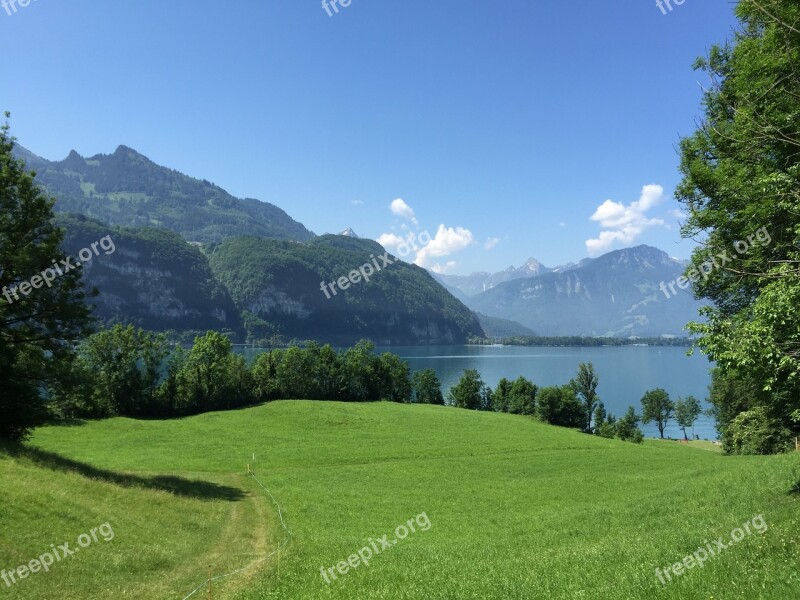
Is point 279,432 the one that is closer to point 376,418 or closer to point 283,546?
point 376,418

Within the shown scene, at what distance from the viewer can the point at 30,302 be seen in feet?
88.9

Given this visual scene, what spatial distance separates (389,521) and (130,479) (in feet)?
56.3

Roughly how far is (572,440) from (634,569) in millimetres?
60130

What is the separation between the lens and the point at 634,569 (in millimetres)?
12117

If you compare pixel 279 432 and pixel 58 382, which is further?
pixel 279 432

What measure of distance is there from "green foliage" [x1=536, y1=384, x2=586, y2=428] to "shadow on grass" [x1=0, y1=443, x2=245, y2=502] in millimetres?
79934

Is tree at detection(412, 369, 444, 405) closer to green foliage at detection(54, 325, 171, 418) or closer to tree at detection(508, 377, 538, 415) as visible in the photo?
tree at detection(508, 377, 538, 415)

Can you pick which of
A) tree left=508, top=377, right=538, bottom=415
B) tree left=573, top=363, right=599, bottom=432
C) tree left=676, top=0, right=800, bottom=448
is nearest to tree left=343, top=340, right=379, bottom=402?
tree left=508, top=377, right=538, bottom=415

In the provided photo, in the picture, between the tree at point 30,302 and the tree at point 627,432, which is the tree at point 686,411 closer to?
the tree at point 627,432

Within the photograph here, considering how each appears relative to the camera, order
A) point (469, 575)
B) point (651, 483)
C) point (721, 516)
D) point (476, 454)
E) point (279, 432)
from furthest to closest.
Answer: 1. point (279, 432)
2. point (476, 454)
3. point (651, 483)
4. point (721, 516)
5. point (469, 575)

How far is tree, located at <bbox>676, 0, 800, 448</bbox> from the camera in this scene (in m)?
12.5

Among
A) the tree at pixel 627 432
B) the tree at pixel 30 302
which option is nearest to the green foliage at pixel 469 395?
the tree at pixel 627 432

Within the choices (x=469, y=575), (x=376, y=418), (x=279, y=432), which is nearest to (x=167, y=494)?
(x=469, y=575)

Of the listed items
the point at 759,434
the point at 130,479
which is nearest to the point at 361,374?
the point at 759,434
